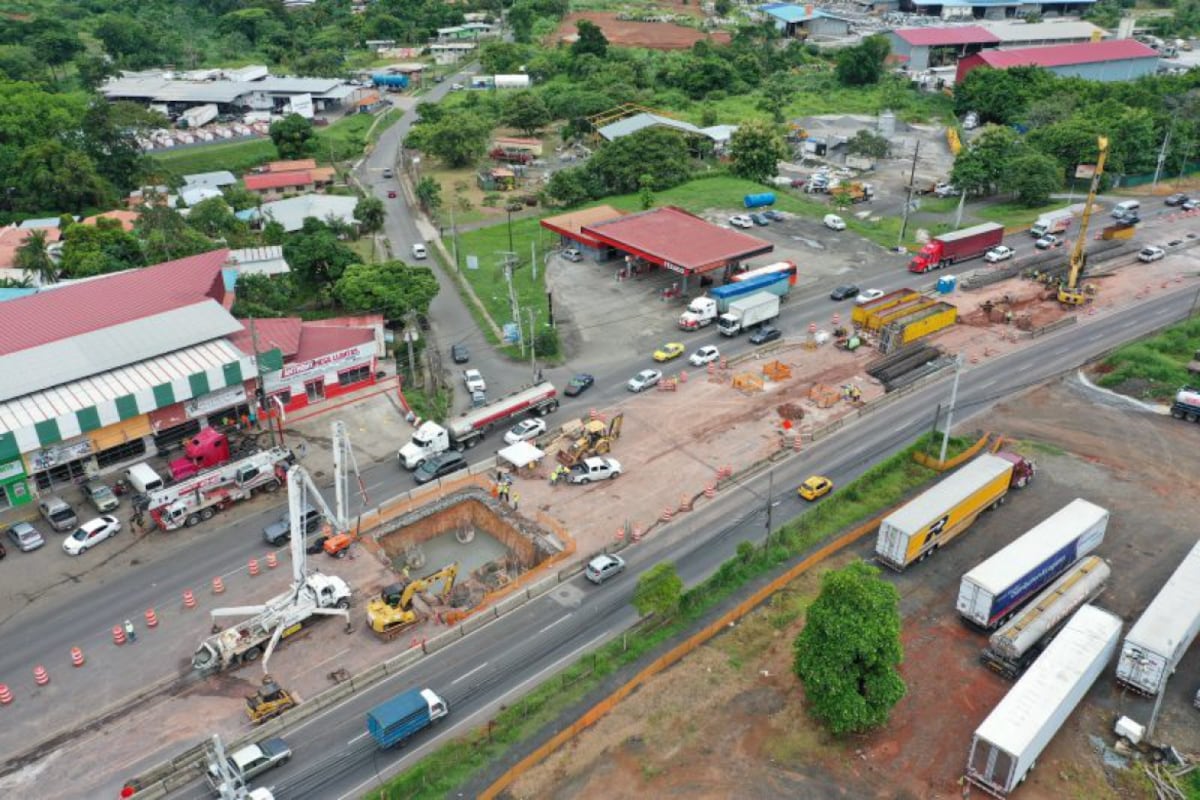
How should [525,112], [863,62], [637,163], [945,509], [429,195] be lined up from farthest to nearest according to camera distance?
1. [863,62]
2. [525,112]
3. [637,163]
4. [429,195]
5. [945,509]

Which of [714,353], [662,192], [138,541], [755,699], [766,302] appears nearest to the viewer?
[755,699]

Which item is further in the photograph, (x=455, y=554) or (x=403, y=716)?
(x=455, y=554)

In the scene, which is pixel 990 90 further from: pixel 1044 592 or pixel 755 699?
pixel 755 699

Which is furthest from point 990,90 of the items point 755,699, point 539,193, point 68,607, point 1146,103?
point 68,607

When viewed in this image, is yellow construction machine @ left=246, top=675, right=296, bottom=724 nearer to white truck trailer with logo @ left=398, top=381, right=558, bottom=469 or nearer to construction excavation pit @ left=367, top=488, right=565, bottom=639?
construction excavation pit @ left=367, top=488, right=565, bottom=639

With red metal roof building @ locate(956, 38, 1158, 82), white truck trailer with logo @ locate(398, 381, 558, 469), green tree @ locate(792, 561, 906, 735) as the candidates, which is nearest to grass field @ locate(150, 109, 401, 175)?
white truck trailer with logo @ locate(398, 381, 558, 469)

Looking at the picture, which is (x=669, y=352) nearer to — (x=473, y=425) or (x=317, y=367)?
(x=473, y=425)

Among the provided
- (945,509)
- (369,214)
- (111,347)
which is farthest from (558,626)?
(369,214)
